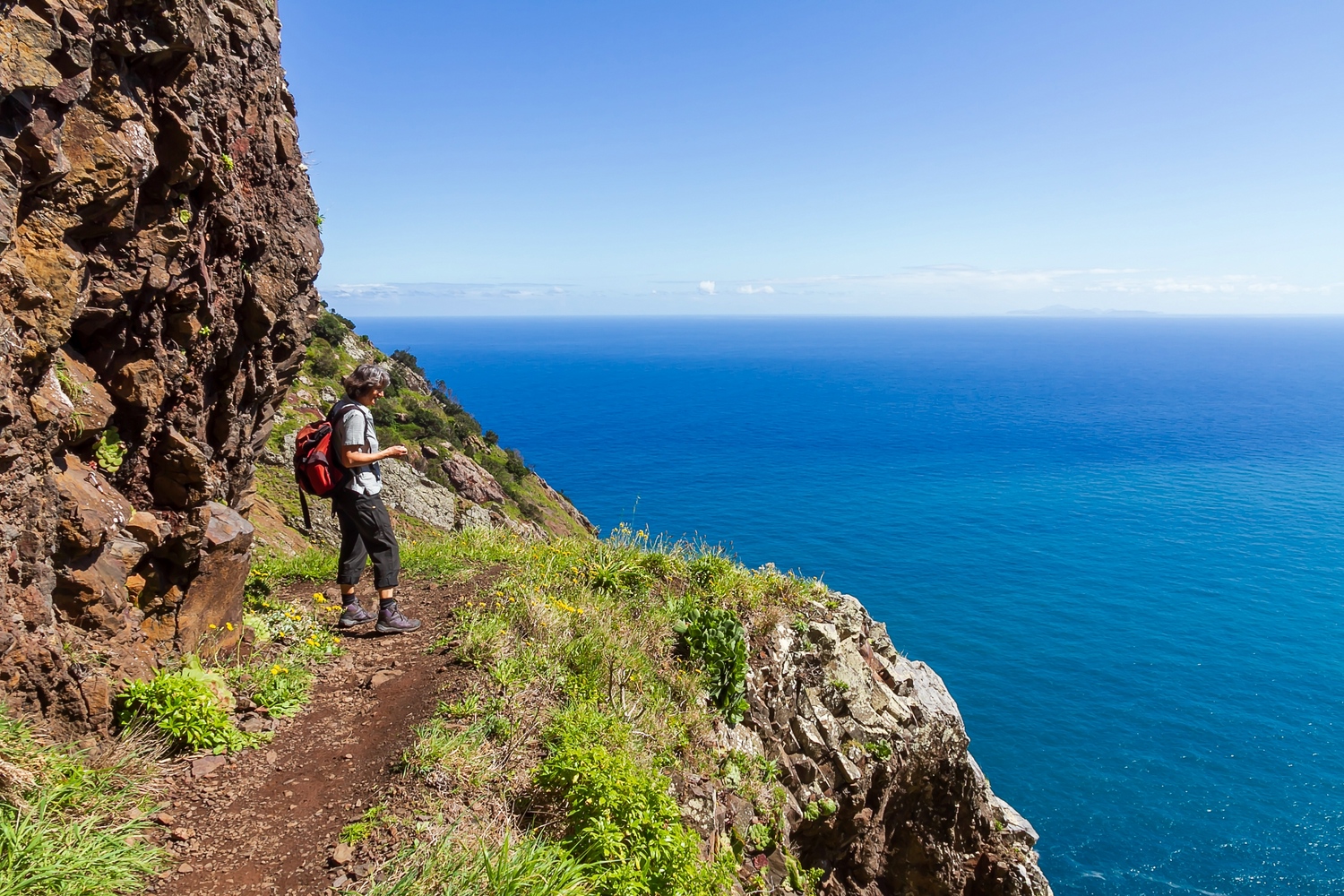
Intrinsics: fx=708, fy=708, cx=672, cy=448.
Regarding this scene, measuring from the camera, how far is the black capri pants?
802 cm

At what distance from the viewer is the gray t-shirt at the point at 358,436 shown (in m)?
7.71

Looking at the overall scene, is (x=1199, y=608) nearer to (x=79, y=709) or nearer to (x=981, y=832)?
(x=981, y=832)

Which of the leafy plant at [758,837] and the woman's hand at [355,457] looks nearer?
the woman's hand at [355,457]

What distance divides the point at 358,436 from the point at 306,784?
3548 millimetres

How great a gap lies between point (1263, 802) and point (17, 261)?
3457 cm

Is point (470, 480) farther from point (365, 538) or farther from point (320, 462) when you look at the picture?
point (320, 462)

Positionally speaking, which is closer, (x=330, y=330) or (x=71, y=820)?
(x=71, y=820)

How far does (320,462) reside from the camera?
7.70 meters

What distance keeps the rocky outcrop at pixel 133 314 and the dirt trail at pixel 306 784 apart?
1.09 metres

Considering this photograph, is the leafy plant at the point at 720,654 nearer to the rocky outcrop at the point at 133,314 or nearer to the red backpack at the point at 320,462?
the red backpack at the point at 320,462

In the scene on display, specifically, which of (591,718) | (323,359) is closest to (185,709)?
(591,718)

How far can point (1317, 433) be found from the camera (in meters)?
95.6

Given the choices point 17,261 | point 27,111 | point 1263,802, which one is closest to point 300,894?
point 17,261

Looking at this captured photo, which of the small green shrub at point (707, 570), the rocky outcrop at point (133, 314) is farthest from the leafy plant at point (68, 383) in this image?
the small green shrub at point (707, 570)
